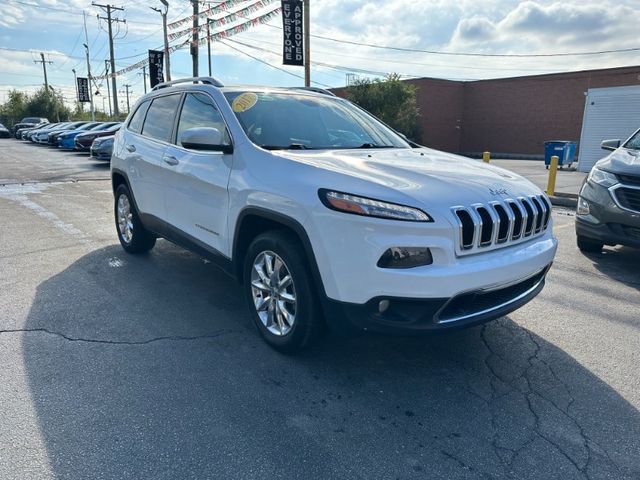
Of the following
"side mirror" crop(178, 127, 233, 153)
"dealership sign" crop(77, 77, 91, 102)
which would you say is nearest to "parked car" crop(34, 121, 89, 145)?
"dealership sign" crop(77, 77, 91, 102)

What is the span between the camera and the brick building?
30.8 meters

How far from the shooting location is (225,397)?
2.81 metres

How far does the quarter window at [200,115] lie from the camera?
150 inches

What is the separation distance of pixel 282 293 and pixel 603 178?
4126 millimetres

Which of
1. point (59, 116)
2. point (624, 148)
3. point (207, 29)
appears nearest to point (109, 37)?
point (59, 116)

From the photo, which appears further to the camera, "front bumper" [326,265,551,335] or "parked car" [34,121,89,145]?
"parked car" [34,121,89,145]

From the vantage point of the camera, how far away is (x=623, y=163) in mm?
5250

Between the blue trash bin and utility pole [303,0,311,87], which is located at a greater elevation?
utility pole [303,0,311,87]

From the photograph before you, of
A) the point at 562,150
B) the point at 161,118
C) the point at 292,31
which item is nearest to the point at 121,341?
the point at 161,118

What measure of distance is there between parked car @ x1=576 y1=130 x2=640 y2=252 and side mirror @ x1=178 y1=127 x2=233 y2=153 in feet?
13.3

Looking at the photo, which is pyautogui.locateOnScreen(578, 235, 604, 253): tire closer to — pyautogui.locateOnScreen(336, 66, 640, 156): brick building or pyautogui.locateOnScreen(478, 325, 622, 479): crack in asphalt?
pyautogui.locateOnScreen(478, 325, 622, 479): crack in asphalt

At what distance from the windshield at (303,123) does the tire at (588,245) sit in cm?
287

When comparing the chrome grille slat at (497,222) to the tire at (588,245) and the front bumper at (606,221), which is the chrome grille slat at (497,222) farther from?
the tire at (588,245)

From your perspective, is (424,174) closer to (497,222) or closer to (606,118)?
(497,222)
